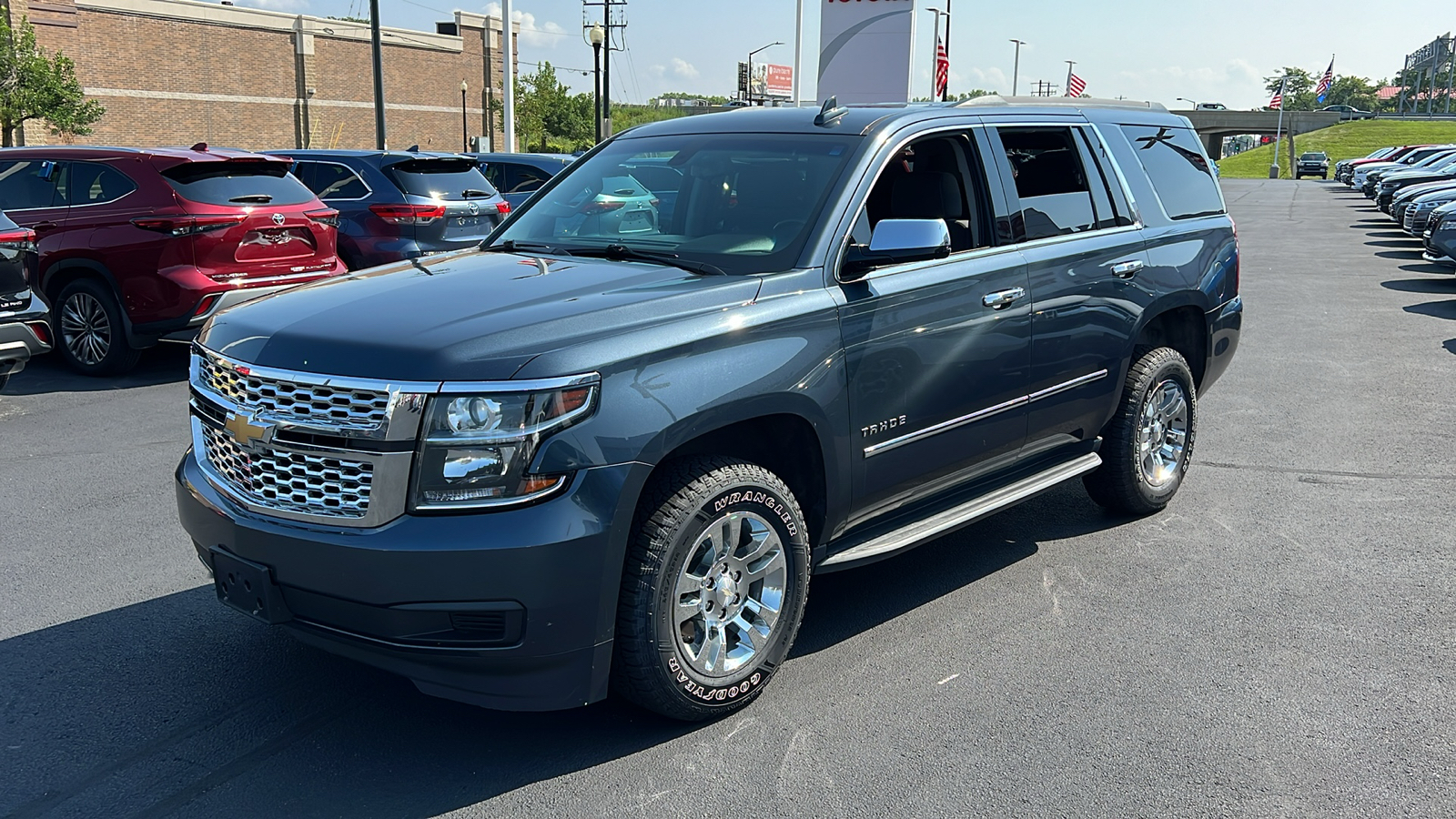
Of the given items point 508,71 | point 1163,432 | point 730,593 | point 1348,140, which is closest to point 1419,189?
point 508,71

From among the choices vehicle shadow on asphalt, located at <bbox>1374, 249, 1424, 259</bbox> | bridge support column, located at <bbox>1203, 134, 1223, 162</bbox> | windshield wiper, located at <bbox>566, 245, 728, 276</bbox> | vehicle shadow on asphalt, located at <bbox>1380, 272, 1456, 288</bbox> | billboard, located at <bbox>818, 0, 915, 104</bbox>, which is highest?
bridge support column, located at <bbox>1203, 134, 1223, 162</bbox>

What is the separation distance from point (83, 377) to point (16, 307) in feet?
6.41

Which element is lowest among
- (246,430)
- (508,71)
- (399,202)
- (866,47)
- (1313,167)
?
(246,430)

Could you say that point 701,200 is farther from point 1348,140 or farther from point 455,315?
point 1348,140

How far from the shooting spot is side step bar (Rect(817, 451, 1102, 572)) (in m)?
4.20

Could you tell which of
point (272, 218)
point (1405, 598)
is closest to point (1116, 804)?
point (1405, 598)

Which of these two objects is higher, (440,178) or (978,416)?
(440,178)

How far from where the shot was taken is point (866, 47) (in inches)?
810

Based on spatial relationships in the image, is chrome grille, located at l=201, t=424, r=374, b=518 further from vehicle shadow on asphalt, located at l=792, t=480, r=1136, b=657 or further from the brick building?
the brick building

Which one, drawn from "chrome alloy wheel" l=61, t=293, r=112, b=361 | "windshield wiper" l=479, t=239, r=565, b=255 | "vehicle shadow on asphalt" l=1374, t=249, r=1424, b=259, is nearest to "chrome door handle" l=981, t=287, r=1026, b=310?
"windshield wiper" l=479, t=239, r=565, b=255

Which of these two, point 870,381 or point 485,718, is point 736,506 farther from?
point 485,718

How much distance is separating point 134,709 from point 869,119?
337 centimetres

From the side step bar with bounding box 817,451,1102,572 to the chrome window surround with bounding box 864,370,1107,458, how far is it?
344 millimetres

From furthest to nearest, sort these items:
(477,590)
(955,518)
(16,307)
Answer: (16,307)
(955,518)
(477,590)
